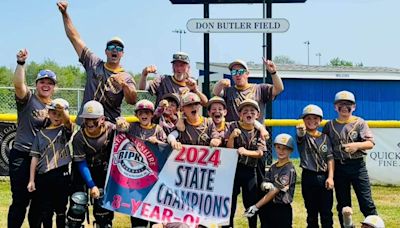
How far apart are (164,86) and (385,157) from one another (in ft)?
21.7

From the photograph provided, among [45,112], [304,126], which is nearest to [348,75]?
[304,126]

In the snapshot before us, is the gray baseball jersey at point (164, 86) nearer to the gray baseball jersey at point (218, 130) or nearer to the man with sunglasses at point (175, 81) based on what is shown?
the man with sunglasses at point (175, 81)

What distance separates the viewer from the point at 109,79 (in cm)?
649

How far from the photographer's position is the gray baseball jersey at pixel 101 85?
21.3 ft

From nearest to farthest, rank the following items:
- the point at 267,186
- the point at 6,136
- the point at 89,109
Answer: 1. the point at 89,109
2. the point at 267,186
3. the point at 6,136

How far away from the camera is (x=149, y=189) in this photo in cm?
665

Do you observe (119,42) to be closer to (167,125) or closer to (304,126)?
(167,125)

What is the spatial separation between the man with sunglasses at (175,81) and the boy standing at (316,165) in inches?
51.2

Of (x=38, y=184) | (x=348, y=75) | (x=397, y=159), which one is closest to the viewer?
(x=38, y=184)

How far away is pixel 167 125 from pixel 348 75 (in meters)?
15.8

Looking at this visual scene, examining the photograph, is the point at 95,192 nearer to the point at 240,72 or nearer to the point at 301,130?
the point at 240,72

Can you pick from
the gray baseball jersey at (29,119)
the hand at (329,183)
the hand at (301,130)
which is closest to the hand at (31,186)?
the gray baseball jersey at (29,119)

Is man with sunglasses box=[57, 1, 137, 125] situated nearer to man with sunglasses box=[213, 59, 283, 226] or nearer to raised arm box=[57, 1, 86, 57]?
raised arm box=[57, 1, 86, 57]

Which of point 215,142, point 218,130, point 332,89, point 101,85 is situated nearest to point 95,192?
point 101,85
